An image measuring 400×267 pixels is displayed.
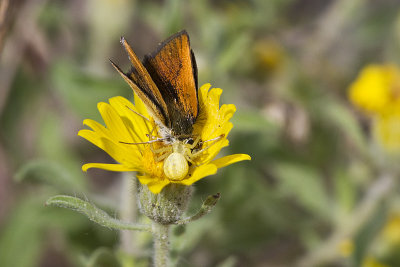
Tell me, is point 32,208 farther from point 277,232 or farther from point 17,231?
point 277,232

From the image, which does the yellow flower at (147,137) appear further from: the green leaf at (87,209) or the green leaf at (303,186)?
the green leaf at (303,186)

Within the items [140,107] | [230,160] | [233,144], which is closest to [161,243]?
[230,160]

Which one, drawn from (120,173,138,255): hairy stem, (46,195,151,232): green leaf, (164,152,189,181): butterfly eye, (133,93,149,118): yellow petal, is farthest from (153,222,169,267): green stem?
(120,173,138,255): hairy stem

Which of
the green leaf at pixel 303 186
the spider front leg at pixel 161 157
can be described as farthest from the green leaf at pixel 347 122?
the spider front leg at pixel 161 157

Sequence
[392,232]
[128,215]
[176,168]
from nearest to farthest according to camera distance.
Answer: [176,168]
[128,215]
[392,232]

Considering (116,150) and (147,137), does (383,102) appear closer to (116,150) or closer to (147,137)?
(147,137)
